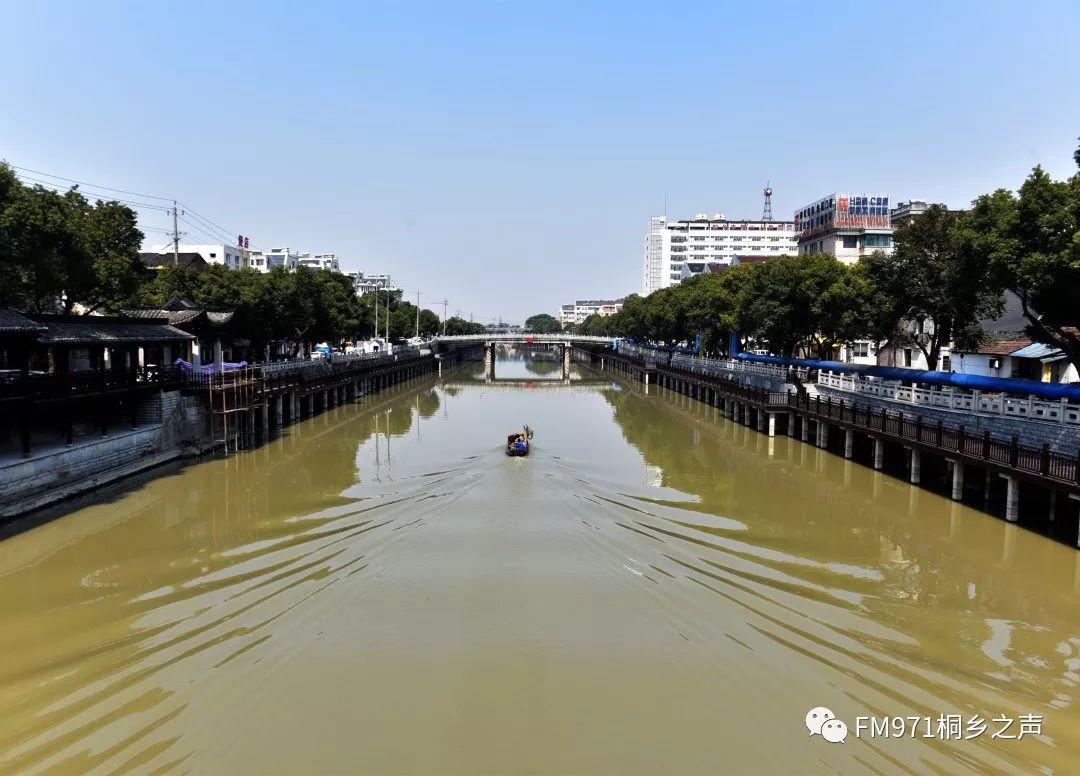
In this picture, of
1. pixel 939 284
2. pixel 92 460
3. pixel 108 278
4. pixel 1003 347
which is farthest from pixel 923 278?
pixel 108 278

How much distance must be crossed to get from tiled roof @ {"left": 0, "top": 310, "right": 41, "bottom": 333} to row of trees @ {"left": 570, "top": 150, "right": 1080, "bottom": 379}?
3515 centimetres

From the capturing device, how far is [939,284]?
123ft

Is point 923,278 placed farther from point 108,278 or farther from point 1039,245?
point 108,278

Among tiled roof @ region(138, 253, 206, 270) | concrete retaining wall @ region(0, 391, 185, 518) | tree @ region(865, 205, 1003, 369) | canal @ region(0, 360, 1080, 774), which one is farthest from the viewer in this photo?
tiled roof @ region(138, 253, 206, 270)

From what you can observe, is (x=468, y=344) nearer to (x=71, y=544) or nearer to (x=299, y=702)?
(x=71, y=544)

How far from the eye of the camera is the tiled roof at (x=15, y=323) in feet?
86.8

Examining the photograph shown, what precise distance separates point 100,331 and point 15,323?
671cm

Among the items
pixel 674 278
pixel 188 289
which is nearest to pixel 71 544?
pixel 188 289

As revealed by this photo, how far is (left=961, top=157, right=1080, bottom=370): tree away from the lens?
24672 millimetres

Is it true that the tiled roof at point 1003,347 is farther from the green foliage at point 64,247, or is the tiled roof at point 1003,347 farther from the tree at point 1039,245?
the green foliage at point 64,247

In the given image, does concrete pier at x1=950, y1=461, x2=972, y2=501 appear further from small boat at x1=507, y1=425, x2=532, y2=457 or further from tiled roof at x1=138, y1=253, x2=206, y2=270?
tiled roof at x1=138, y1=253, x2=206, y2=270

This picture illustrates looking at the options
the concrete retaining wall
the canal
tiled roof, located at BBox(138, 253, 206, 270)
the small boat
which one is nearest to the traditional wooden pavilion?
the concrete retaining wall

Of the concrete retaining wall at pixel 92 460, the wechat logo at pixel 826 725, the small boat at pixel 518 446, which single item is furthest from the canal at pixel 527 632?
the small boat at pixel 518 446

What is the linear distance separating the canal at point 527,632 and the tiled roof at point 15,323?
687 centimetres
